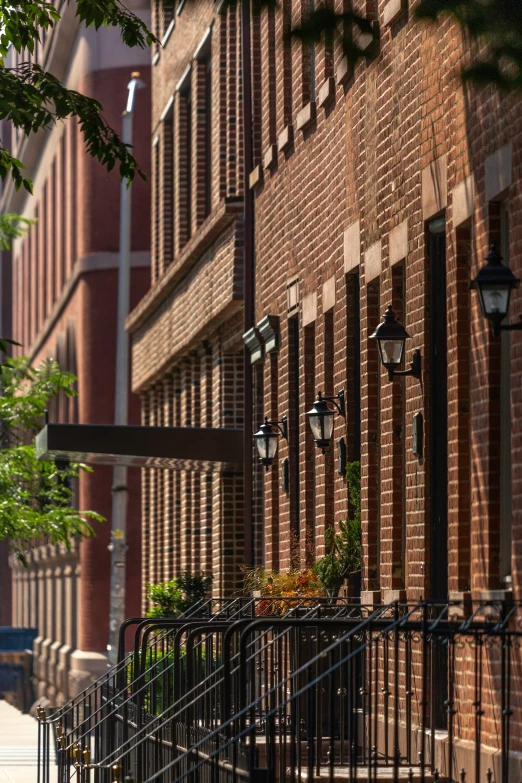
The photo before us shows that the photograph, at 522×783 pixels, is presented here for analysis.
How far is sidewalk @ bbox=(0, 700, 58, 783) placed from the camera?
75.0 feet

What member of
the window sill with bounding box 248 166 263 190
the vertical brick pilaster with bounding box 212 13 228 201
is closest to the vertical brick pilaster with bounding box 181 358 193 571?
the vertical brick pilaster with bounding box 212 13 228 201

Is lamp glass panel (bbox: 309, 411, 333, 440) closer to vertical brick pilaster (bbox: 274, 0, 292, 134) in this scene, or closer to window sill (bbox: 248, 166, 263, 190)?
vertical brick pilaster (bbox: 274, 0, 292, 134)

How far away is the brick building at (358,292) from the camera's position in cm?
1084

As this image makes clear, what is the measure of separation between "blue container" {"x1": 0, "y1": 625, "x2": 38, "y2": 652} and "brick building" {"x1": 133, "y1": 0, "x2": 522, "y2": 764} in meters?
23.0

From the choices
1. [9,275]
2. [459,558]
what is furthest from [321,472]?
[9,275]

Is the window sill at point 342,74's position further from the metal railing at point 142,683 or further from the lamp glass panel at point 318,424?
the metal railing at point 142,683

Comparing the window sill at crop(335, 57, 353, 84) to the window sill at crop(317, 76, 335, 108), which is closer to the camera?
the window sill at crop(335, 57, 353, 84)

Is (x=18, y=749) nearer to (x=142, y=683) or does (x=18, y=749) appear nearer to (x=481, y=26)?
(x=142, y=683)

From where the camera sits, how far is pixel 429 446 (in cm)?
1232

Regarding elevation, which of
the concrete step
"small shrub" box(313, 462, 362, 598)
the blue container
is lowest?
the blue container

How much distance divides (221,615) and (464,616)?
5.80 meters

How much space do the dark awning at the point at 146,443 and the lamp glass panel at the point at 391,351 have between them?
8821 millimetres

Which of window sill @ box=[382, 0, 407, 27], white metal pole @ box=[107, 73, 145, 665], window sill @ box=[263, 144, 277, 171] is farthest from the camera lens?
white metal pole @ box=[107, 73, 145, 665]

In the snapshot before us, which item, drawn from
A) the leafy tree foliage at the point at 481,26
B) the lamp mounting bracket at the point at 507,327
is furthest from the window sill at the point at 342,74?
the leafy tree foliage at the point at 481,26
